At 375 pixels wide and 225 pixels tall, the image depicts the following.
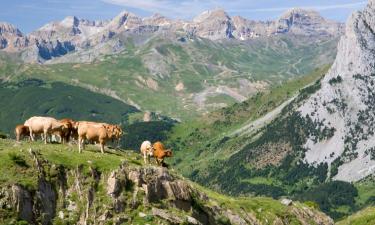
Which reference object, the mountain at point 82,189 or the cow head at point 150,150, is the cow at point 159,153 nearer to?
the cow head at point 150,150

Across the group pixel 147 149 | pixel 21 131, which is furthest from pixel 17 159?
pixel 147 149

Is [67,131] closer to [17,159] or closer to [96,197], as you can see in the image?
[17,159]

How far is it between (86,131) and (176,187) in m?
11.7

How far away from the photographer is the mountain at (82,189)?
52.4 meters

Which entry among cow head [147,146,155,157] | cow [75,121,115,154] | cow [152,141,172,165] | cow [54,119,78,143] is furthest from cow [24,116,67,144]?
cow [152,141,172,165]

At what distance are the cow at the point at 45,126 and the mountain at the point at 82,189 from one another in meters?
2.17

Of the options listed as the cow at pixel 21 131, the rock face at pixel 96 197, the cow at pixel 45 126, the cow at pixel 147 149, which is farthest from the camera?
the cow at pixel 147 149

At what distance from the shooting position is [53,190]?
5550 cm

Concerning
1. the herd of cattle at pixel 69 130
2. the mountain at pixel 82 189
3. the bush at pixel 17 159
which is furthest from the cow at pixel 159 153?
the bush at pixel 17 159

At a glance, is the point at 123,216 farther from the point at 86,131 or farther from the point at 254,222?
the point at 254,222

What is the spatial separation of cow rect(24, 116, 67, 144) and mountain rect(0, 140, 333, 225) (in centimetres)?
217

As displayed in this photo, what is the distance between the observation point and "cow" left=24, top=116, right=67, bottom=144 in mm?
65000

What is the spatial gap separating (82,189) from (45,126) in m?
11.8

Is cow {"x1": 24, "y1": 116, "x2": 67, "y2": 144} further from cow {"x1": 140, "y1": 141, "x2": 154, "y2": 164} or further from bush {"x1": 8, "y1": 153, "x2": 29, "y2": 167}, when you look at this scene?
cow {"x1": 140, "y1": 141, "x2": 154, "y2": 164}
